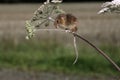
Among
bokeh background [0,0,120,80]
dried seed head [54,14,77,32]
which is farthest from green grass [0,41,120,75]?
dried seed head [54,14,77,32]

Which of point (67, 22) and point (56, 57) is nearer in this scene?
point (67, 22)

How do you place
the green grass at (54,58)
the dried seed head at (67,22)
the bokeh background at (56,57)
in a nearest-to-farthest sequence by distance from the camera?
the dried seed head at (67,22), the bokeh background at (56,57), the green grass at (54,58)

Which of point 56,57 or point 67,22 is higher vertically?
point 67,22

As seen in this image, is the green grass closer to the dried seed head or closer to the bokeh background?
the bokeh background

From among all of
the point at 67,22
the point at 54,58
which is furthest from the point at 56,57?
the point at 67,22

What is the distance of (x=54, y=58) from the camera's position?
293 inches

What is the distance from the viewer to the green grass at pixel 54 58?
22.8 ft

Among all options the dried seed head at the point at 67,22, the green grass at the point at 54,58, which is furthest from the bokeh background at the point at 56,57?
the dried seed head at the point at 67,22

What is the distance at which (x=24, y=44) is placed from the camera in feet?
27.7

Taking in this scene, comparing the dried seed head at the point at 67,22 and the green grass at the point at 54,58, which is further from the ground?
the dried seed head at the point at 67,22

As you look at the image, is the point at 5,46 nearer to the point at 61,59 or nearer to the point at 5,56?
the point at 5,56

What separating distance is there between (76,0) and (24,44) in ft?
46.4

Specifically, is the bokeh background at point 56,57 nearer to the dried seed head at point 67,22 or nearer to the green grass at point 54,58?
the green grass at point 54,58

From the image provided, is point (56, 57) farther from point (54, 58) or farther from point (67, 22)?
point (67, 22)
